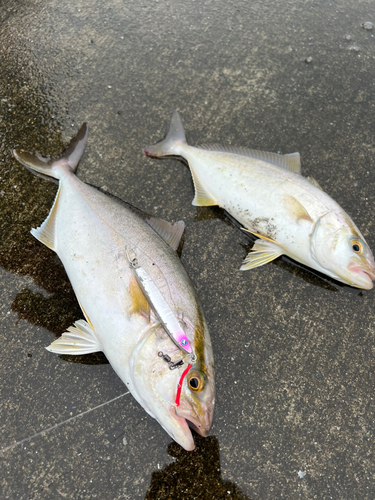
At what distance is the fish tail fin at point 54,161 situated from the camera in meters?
2.70

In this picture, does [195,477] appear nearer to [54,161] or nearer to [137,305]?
[137,305]

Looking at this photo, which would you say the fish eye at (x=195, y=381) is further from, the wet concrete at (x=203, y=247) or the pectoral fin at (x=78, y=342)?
the pectoral fin at (x=78, y=342)

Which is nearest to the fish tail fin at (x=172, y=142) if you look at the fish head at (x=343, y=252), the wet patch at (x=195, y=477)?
the fish head at (x=343, y=252)

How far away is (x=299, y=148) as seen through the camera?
296 cm

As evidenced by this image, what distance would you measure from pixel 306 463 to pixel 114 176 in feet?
8.20

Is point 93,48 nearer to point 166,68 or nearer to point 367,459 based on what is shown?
point 166,68

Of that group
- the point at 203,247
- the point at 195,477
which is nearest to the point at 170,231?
the point at 203,247

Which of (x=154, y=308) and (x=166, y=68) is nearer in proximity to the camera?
(x=154, y=308)

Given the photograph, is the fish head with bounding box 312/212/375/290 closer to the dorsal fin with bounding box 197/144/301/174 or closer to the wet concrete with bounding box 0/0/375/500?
the wet concrete with bounding box 0/0/375/500

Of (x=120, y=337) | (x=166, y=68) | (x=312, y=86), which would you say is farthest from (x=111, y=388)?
(x=312, y=86)

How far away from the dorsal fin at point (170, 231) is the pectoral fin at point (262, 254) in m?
0.53

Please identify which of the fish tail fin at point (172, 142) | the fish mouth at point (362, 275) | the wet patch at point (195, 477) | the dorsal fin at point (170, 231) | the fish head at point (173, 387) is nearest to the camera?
the fish head at point (173, 387)

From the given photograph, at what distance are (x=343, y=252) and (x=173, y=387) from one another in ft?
4.81

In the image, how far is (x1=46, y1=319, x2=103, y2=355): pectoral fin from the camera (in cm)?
213
